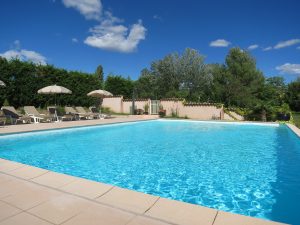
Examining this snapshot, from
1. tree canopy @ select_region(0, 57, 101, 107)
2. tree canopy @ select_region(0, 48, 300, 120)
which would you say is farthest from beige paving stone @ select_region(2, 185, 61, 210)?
tree canopy @ select_region(0, 48, 300, 120)

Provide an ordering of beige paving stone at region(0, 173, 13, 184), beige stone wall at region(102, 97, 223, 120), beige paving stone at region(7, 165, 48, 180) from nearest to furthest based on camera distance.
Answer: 1. beige paving stone at region(0, 173, 13, 184)
2. beige paving stone at region(7, 165, 48, 180)
3. beige stone wall at region(102, 97, 223, 120)

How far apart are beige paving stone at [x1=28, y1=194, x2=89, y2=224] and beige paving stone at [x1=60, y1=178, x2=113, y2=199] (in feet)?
0.59

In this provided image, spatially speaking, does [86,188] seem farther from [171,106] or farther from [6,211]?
[171,106]

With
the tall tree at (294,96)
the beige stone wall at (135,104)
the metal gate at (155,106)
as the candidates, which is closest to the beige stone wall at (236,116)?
the metal gate at (155,106)

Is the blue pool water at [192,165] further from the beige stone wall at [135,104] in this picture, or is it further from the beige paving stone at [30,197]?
the beige stone wall at [135,104]

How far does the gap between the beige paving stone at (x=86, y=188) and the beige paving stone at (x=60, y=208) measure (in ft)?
0.59

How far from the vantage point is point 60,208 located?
9.96 feet

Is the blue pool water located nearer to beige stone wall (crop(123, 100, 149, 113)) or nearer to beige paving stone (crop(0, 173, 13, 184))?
beige paving stone (crop(0, 173, 13, 184))

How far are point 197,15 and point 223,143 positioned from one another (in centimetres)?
1517

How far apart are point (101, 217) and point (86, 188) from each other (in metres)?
1.00

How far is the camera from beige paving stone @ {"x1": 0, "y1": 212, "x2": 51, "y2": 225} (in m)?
2.67

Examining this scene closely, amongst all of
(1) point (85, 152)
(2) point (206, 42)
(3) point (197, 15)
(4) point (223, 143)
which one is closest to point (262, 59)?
(2) point (206, 42)

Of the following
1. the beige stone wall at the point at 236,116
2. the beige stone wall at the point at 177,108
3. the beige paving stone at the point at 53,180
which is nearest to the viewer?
the beige paving stone at the point at 53,180

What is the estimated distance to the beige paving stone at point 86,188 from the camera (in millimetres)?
3502
